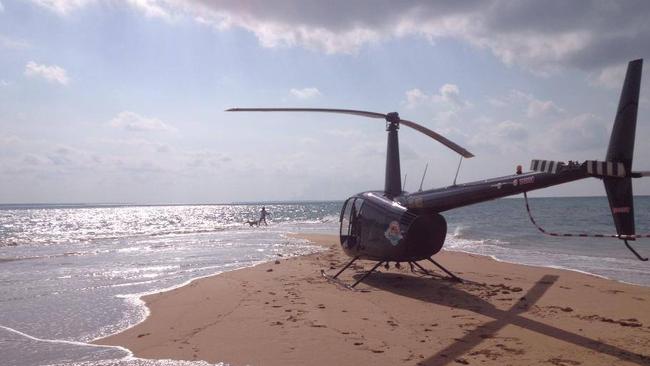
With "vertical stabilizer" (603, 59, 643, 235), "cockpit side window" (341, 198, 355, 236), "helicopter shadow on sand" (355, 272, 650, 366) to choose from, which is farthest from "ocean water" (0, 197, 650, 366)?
"vertical stabilizer" (603, 59, 643, 235)

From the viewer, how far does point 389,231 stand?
1103 cm

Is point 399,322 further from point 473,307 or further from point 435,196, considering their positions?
point 435,196

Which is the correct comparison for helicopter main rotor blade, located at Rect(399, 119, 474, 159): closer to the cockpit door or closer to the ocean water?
the cockpit door

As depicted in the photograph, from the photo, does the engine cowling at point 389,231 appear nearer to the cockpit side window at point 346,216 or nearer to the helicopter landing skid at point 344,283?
the cockpit side window at point 346,216

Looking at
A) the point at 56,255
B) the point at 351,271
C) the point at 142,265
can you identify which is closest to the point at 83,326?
the point at 351,271

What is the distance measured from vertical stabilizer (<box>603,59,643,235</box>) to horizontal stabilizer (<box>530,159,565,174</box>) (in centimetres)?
67

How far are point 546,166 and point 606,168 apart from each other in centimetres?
84

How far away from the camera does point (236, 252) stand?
21359 millimetres

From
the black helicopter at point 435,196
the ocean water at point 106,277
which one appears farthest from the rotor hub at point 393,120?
the ocean water at point 106,277

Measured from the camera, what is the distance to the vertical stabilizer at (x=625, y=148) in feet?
21.5

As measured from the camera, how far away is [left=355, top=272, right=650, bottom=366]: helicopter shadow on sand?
636 cm

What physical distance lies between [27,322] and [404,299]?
7.29m

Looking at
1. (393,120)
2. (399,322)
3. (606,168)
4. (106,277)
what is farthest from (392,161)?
(106,277)

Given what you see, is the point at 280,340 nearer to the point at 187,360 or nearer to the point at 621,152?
the point at 187,360
